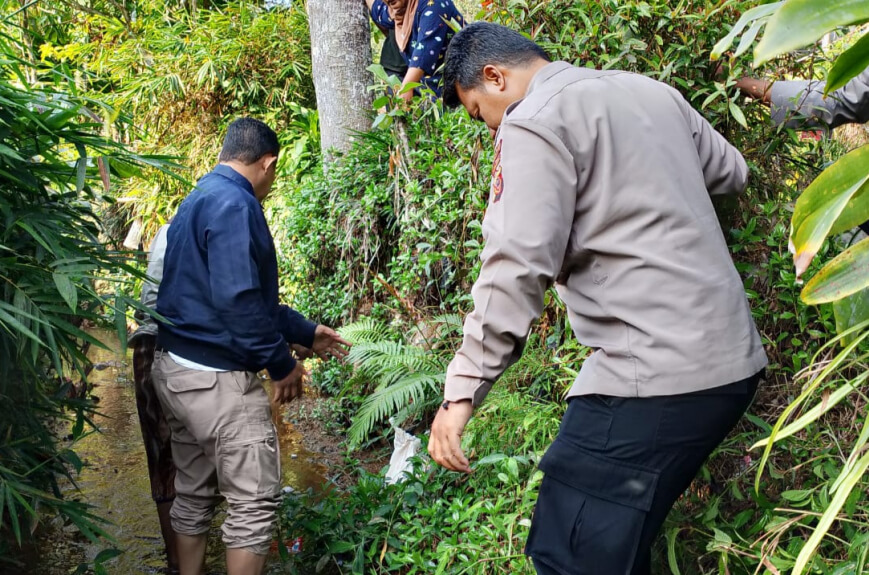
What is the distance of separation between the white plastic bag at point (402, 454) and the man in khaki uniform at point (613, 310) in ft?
5.62

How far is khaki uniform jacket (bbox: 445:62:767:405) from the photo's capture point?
2.08m

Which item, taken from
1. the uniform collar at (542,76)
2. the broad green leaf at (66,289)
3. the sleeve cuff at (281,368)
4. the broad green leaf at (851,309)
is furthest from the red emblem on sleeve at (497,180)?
the sleeve cuff at (281,368)

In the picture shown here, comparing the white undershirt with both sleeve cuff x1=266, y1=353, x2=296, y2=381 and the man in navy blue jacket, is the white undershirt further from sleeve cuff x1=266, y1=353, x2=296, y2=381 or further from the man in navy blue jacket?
sleeve cuff x1=266, y1=353, x2=296, y2=381

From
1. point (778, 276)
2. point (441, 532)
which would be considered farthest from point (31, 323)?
point (778, 276)

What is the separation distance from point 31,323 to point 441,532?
177cm

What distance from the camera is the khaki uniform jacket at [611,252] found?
6.82 feet

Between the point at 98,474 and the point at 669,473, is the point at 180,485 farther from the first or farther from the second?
the point at 669,473

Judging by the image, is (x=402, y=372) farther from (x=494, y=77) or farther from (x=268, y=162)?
(x=494, y=77)

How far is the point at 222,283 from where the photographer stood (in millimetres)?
3346

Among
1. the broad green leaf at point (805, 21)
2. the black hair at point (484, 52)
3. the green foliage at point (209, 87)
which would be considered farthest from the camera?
the green foliage at point (209, 87)

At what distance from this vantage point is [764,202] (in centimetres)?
325

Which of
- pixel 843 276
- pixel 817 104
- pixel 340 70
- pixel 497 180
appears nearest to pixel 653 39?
pixel 817 104

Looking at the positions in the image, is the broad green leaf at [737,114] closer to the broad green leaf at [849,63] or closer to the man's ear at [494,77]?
the man's ear at [494,77]

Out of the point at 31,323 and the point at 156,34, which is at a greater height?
the point at 156,34
